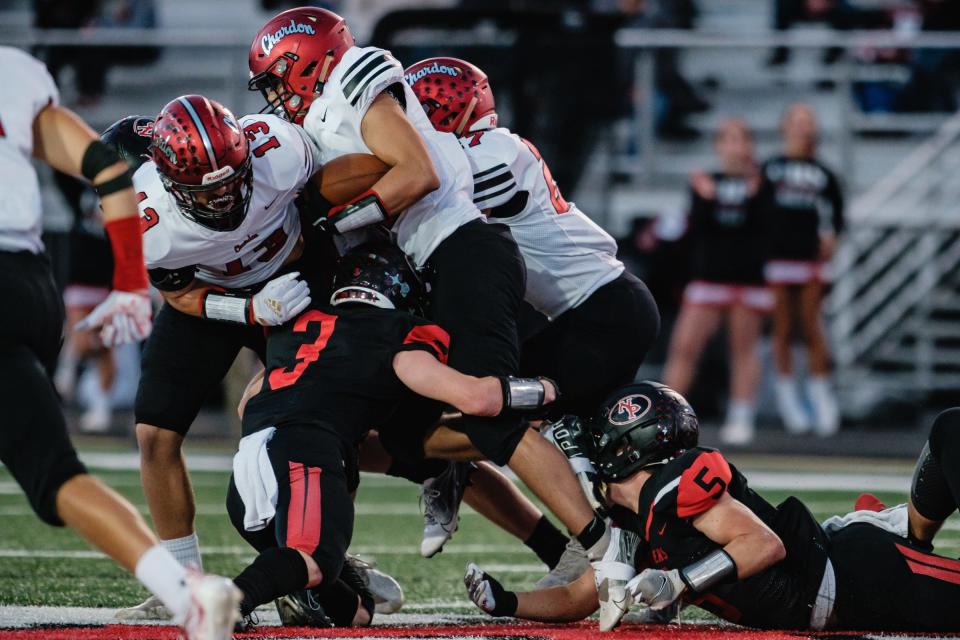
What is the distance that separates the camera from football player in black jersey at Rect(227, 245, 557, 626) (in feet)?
12.0

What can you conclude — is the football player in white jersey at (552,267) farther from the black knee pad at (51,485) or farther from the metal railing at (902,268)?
the metal railing at (902,268)

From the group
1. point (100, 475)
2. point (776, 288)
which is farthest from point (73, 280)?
point (776, 288)

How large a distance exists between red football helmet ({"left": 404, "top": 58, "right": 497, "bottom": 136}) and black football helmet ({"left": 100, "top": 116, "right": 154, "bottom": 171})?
89cm

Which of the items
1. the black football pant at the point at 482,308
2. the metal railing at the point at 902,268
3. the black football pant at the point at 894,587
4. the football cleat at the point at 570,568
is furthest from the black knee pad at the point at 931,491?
the metal railing at the point at 902,268

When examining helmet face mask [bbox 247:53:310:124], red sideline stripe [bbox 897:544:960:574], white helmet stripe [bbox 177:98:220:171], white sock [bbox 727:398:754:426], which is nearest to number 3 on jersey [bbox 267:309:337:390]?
white helmet stripe [bbox 177:98:220:171]

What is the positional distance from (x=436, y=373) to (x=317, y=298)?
2.02ft

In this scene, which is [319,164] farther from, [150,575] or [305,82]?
[150,575]

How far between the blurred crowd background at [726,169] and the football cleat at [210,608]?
6.56 metres

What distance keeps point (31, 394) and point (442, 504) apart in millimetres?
1720

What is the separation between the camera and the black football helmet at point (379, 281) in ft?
13.7

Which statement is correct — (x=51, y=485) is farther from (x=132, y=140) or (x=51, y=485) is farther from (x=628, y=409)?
(x=132, y=140)

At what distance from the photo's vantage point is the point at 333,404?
12.9 feet

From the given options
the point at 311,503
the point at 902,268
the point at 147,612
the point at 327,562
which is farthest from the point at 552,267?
the point at 902,268

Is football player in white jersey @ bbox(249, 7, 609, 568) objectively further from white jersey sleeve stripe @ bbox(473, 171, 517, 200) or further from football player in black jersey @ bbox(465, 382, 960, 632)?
football player in black jersey @ bbox(465, 382, 960, 632)
